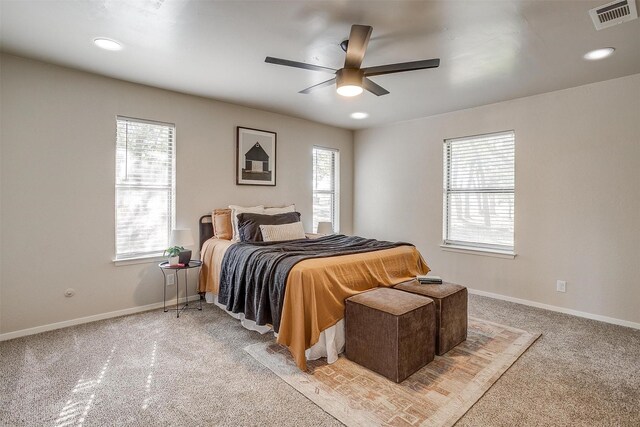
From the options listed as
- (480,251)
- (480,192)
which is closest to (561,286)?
(480,251)

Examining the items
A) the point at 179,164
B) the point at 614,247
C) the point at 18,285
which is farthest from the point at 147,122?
the point at 614,247

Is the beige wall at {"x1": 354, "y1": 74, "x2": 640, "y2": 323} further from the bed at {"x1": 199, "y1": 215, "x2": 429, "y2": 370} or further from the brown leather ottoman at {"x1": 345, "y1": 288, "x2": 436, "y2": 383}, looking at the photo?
the brown leather ottoman at {"x1": 345, "y1": 288, "x2": 436, "y2": 383}

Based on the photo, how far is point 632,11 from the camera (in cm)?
215

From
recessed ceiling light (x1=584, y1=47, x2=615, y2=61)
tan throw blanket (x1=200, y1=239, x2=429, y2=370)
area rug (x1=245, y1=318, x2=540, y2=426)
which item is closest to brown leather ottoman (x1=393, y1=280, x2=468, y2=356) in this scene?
area rug (x1=245, y1=318, x2=540, y2=426)

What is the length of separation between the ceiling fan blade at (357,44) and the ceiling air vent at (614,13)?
1.50 m

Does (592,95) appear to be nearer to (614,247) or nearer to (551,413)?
(614,247)

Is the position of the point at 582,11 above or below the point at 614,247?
above

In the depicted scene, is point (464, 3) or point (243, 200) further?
point (243, 200)

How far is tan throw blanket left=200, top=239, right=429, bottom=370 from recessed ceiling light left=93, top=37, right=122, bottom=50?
2350 mm

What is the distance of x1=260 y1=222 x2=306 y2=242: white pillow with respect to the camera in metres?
3.82

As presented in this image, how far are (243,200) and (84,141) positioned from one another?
1906 millimetres

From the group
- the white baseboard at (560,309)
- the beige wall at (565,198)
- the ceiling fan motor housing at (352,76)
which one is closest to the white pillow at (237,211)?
the ceiling fan motor housing at (352,76)

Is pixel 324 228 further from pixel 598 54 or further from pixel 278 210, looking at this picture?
pixel 598 54

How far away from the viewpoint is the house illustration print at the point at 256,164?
455 centimetres
